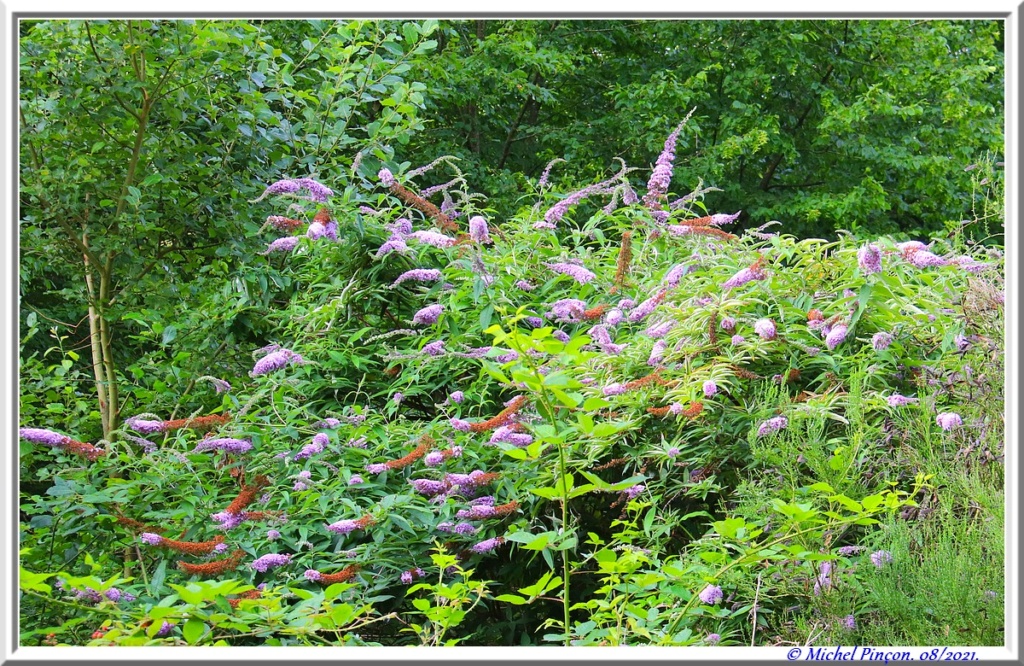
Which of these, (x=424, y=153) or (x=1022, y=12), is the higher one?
(x=1022, y=12)

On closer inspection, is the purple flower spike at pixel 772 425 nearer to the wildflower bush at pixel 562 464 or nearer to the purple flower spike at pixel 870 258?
the wildflower bush at pixel 562 464

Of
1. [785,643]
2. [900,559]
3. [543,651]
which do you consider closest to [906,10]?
[900,559]

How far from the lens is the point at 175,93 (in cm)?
347

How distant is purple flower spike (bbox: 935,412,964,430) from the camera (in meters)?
2.35

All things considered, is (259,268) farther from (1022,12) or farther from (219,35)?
(1022,12)

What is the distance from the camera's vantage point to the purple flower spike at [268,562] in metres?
2.40

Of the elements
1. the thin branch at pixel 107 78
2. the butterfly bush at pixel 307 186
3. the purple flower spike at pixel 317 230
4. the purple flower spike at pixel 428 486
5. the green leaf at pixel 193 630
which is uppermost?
the thin branch at pixel 107 78

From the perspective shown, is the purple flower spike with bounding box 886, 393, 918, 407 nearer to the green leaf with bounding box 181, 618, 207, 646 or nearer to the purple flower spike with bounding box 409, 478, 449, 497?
the purple flower spike with bounding box 409, 478, 449, 497

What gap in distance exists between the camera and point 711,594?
2.11 m

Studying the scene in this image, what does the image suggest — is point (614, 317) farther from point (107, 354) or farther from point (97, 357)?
point (97, 357)

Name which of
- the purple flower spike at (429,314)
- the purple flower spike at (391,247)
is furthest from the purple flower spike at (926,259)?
the purple flower spike at (391,247)

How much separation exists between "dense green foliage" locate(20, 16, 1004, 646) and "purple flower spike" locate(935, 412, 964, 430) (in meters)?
0.01

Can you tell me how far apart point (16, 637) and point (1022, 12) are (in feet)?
9.02

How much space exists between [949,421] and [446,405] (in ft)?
5.05
